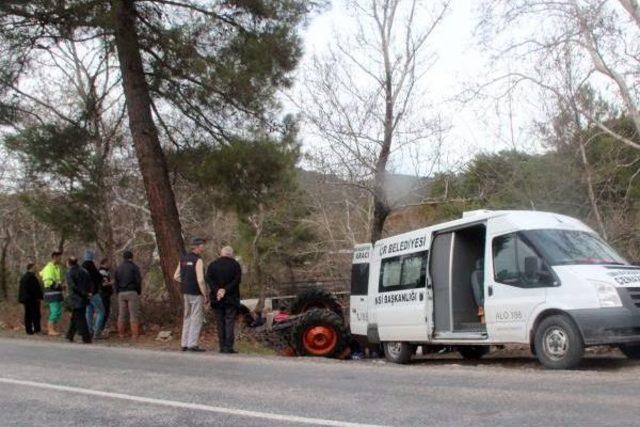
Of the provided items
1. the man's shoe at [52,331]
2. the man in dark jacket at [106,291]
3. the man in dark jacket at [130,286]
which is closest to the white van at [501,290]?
the man in dark jacket at [130,286]

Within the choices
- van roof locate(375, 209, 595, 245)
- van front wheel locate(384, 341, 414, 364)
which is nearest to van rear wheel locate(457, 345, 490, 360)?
van front wheel locate(384, 341, 414, 364)

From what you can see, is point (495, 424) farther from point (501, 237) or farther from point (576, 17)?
point (576, 17)

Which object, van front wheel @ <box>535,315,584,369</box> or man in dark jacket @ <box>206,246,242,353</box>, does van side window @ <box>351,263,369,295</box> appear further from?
van front wheel @ <box>535,315,584,369</box>

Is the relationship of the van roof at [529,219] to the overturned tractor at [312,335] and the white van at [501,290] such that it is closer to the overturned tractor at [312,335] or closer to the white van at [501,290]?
the white van at [501,290]

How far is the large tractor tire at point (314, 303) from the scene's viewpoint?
1602cm

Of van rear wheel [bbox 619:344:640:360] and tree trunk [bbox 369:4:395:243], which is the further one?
tree trunk [bbox 369:4:395:243]

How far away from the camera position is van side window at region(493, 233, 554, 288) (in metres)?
9.98

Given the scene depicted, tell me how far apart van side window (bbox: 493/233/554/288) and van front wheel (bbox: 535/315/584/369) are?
0.54 m

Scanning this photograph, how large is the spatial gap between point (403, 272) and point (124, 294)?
19.6 feet

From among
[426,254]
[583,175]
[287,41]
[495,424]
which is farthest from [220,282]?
[583,175]

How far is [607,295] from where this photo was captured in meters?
9.27

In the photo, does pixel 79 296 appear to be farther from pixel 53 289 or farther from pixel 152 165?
pixel 152 165

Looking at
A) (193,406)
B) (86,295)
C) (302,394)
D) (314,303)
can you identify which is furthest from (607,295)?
(86,295)

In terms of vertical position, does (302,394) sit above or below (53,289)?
below
